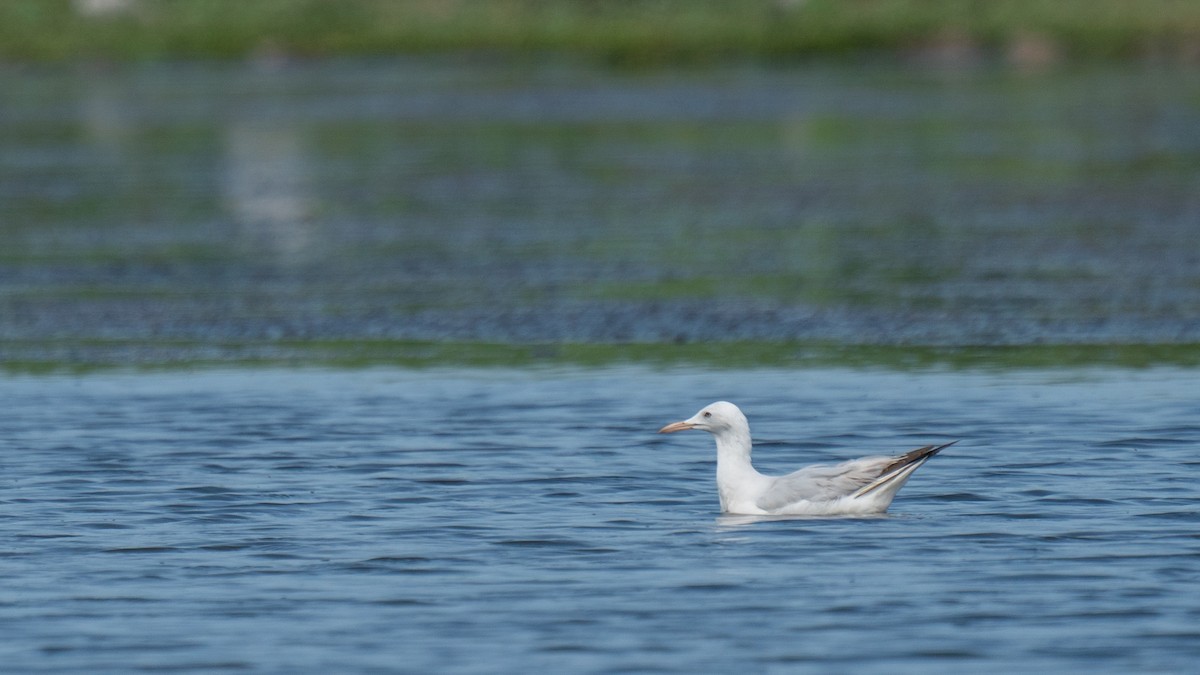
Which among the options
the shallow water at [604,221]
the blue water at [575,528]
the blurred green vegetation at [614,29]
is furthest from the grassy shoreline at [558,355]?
the blurred green vegetation at [614,29]

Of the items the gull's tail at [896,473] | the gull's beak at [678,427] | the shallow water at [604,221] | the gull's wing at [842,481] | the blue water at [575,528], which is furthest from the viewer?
the shallow water at [604,221]

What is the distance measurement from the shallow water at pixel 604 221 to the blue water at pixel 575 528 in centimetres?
242

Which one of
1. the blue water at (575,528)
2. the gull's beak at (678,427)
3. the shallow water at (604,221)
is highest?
the shallow water at (604,221)

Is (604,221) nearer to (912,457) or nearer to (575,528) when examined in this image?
(575,528)

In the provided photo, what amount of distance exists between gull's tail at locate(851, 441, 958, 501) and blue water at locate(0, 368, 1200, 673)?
0.69 ft

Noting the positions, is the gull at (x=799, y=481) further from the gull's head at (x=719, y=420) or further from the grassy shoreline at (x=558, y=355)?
the grassy shoreline at (x=558, y=355)

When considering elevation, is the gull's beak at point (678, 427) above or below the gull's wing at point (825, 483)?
above

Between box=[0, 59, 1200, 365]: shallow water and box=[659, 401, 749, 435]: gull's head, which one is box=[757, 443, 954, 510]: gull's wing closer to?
box=[659, 401, 749, 435]: gull's head

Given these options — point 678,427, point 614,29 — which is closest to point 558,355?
point 678,427

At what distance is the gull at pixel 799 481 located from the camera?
42.0ft

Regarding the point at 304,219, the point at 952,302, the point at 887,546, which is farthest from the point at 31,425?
the point at 304,219

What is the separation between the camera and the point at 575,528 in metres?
12.9

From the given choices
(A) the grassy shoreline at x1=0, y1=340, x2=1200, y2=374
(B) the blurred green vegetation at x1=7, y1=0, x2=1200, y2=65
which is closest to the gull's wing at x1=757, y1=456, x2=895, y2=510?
(A) the grassy shoreline at x1=0, y1=340, x2=1200, y2=374

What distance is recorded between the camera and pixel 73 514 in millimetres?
13609
